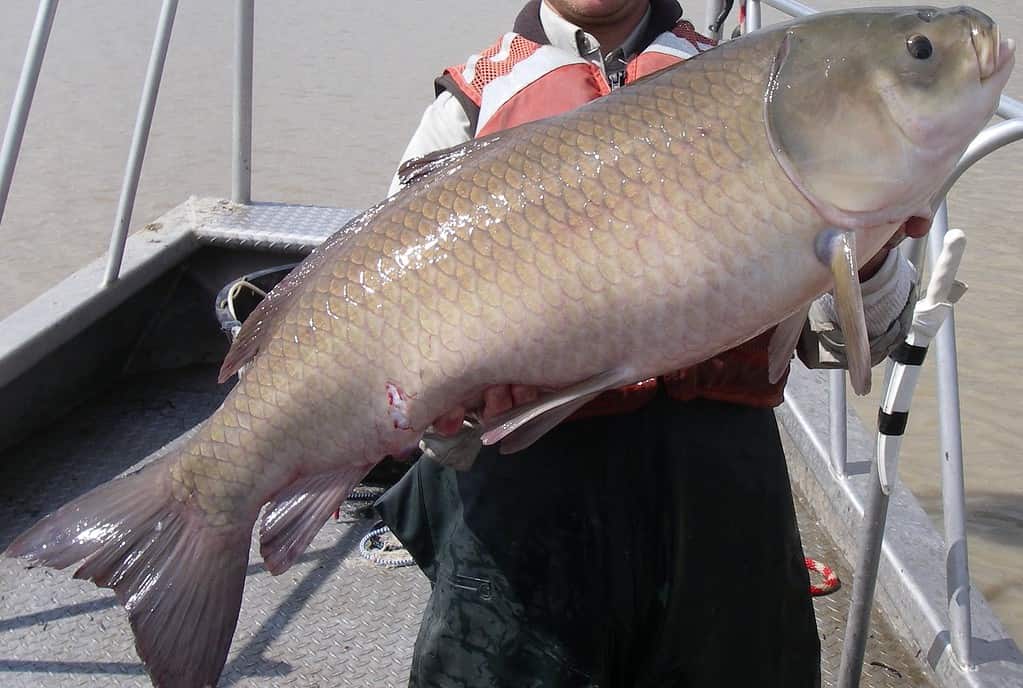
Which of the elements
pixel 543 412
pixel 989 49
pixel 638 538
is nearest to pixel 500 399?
pixel 543 412

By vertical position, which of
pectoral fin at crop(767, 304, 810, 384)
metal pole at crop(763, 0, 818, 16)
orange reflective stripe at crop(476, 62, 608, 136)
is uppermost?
orange reflective stripe at crop(476, 62, 608, 136)

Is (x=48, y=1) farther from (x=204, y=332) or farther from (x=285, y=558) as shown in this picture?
(x=285, y=558)

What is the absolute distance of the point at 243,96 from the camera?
16.4 ft

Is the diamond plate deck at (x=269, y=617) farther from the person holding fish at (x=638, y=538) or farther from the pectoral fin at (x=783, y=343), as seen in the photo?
the pectoral fin at (x=783, y=343)

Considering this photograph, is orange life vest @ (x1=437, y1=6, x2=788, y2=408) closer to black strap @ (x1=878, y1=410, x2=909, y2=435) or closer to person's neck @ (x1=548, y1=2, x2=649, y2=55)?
person's neck @ (x1=548, y1=2, x2=649, y2=55)

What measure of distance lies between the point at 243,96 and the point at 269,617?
2.54m

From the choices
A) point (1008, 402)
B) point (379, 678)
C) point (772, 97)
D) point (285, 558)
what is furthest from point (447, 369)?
point (1008, 402)

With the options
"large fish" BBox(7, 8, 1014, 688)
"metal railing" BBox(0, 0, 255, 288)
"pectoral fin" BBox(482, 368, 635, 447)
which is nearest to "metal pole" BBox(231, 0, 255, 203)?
"metal railing" BBox(0, 0, 255, 288)

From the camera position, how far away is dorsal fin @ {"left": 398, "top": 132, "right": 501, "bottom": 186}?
199 cm

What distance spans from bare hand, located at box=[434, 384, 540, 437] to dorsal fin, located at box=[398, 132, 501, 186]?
16.4 inches

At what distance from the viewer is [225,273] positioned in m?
5.02

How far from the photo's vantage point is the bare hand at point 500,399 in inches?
75.7

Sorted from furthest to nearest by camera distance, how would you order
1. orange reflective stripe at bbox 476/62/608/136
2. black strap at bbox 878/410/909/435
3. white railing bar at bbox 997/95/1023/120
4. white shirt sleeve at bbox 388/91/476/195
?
black strap at bbox 878/410/909/435
white railing bar at bbox 997/95/1023/120
white shirt sleeve at bbox 388/91/476/195
orange reflective stripe at bbox 476/62/608/136

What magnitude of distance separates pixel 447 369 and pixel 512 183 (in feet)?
1.09
